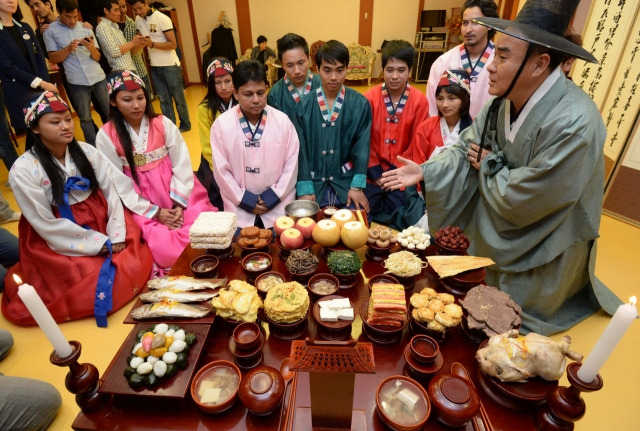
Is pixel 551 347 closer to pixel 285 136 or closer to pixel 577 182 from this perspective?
pixel 577 182

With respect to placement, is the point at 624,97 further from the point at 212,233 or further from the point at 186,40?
the point at 186,40

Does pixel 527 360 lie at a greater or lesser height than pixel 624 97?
lesser

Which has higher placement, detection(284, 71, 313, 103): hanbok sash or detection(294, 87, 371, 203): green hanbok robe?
detection(284, 71, 313, 103): hanbok sash

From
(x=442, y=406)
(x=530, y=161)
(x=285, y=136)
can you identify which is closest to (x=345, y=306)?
(x=442, y=406)

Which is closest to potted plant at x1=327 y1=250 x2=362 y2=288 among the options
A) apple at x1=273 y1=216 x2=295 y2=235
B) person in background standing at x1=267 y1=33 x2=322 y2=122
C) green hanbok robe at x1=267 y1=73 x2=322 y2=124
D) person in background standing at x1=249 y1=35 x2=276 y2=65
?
apple at x1=273 y1=216 x2=295 y2=235

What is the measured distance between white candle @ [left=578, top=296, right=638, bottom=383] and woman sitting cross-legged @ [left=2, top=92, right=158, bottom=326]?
120 inches

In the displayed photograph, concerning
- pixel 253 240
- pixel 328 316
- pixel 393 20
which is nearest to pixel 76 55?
pixel 253 240

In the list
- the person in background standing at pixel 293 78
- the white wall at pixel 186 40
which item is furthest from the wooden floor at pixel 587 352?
the white wall at pixel 186 40

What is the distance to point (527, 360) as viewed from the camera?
4.48 feet

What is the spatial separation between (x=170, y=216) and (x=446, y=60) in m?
3.59

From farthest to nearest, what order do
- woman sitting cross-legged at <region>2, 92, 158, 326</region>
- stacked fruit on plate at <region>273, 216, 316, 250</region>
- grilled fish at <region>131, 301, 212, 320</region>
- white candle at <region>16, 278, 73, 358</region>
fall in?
woman sitting cross-legged at <region>2, 92, 158, 326</region>
stacked fruit on plate at <region>273, 216, 316, 250</region>
grilled fish at <region>131, 301, 212, 320</region>
white candle at <region>16, 278, 73, 358</region>

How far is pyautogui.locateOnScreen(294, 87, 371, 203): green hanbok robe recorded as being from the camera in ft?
12.1

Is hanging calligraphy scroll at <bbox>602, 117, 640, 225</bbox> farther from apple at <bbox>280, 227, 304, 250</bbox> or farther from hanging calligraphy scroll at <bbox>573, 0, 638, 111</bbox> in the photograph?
apple at <bbox>280, 227, 304, 250</bbox>

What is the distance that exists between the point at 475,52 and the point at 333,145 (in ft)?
6.40
